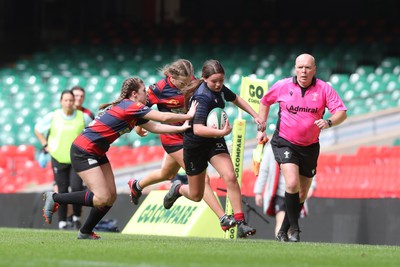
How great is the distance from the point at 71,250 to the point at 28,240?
1.75 m

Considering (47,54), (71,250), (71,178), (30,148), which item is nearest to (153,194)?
(71,178)

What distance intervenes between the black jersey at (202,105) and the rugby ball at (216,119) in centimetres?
4

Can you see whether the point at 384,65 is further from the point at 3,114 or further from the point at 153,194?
the point at 153,194

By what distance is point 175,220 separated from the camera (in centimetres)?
1480

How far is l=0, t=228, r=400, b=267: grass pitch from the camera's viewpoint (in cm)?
858

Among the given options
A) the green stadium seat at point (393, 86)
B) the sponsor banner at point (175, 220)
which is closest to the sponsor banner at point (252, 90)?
the sponsor banner at point (175, 220)

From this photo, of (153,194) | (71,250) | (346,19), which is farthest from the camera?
(346,19)

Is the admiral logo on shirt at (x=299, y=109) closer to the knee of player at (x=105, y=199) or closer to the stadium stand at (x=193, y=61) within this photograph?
the knee of player at (x=105, y=199)

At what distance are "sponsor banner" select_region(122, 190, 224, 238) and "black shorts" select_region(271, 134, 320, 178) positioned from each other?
255 cm

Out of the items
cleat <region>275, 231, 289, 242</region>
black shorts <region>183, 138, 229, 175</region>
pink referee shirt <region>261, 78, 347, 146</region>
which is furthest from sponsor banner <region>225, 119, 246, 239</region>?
black shorts <region>183, 138, 229, 175</region>

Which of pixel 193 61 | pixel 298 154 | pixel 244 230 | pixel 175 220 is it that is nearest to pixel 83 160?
pixel 244 230

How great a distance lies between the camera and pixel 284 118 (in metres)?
12.0

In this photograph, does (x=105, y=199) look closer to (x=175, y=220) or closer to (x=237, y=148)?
(x=237, y=148)

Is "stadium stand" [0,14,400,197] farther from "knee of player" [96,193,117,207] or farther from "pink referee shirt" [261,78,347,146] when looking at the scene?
"knee of player" [96,193,117,207]
